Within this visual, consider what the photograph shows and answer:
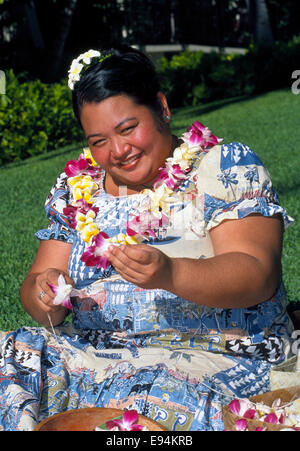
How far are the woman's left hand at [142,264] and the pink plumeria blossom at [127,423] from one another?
0.42 metres

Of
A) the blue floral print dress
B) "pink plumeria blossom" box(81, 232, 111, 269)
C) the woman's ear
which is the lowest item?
the blue floral print dress

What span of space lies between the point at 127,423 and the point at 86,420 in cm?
16

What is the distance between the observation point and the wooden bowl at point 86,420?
2021 millimetres

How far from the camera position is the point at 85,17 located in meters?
24.3

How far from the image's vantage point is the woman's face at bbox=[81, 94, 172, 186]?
2492mm

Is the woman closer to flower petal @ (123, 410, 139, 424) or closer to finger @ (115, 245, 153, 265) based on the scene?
flower petal @ (123, 410, 139, 424)

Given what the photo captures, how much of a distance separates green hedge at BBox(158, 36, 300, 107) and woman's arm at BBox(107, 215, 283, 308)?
1652cm

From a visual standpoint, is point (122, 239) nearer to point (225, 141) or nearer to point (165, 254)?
point (165, 254)

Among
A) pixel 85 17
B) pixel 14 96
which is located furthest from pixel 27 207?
pixel 85 17

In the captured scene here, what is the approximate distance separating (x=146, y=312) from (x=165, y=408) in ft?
1.44

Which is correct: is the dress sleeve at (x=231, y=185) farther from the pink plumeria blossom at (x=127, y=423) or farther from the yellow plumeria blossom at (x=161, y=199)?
the pink plumeria blossom at (x=127, y=423)

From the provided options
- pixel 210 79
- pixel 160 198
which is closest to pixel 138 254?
pixel 160 198

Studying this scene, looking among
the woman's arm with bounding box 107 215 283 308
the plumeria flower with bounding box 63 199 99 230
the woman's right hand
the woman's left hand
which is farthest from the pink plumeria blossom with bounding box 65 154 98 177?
the woman's left hand
